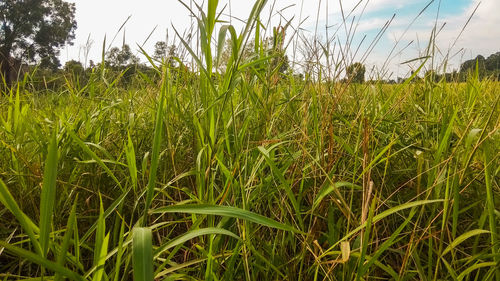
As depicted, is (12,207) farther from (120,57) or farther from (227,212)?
(120,57)

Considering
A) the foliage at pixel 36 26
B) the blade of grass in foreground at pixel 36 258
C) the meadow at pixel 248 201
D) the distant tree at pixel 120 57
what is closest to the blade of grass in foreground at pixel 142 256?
the meadow at pixel 248 201

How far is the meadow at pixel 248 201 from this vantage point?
26.3 inches

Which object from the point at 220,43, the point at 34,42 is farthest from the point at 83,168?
the point at 34,42

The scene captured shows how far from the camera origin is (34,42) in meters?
27.4

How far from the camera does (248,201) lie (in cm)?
84

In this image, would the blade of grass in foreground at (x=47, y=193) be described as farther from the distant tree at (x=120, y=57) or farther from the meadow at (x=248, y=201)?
the distant tree at (x=120, y=57)

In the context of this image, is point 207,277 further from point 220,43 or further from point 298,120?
point 298,120

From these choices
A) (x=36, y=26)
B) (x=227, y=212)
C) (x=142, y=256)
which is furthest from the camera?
(x=36, y=26)

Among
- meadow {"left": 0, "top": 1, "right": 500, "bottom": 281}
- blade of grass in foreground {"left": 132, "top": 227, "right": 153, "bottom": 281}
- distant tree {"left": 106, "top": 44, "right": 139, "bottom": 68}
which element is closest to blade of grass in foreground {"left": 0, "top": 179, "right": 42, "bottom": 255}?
meadow {"left": 0, "top": 1, "right": 500, "bottom": 281}

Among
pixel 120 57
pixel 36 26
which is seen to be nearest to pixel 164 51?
pixel 120 57

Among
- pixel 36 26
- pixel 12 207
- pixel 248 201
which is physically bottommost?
pixel 248 201

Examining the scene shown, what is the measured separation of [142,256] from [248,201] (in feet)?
1.24

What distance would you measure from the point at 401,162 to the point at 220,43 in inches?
31.1

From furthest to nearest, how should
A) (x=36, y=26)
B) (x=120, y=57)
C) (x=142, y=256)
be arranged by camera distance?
(x=36, y=26), (x=120, y=57), (x=142, y=256)
